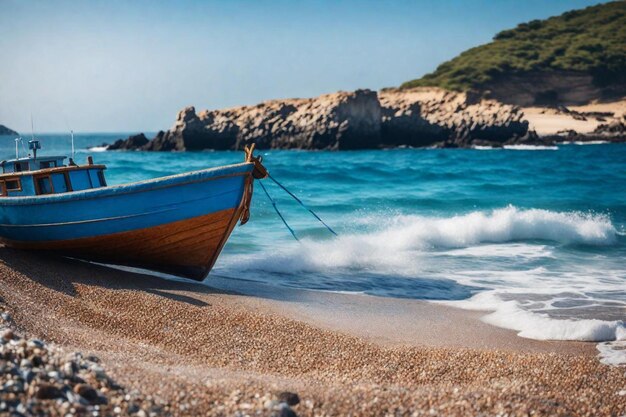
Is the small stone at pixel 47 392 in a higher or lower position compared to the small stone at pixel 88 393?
higher

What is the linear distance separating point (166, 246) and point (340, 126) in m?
51.9

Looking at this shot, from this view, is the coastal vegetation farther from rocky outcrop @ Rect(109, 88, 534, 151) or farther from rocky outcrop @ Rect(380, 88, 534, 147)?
rocky outcrop @ Rect(109, 88, 534, 151)

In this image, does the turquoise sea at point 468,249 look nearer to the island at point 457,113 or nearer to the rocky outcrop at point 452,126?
the island at point 457,113

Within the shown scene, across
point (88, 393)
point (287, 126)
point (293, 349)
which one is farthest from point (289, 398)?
point (287, 126)

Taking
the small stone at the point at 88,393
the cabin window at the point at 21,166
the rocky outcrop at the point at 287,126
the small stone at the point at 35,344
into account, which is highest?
the rocky outcrop at the point at 287,126

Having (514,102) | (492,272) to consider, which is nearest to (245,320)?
(492,272)

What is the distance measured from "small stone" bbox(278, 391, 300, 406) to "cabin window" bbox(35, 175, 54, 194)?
7.72 metres

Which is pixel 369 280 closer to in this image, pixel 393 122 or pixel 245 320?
pixel 245 320

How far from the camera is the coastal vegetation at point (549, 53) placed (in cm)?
10075

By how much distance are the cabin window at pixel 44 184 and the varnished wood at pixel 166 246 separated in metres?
0.90

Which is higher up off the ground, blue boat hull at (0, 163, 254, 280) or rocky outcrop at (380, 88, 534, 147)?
rocky outcrop at (380, 88, 534, 147)

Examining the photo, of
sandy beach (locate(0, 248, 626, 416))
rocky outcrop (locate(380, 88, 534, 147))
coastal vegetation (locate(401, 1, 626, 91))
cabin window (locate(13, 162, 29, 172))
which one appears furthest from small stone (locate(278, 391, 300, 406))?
coastal vegetation (locate(401, 1, 626, 91))

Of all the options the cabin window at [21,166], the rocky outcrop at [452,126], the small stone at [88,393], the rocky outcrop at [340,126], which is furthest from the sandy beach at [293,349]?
the rocky outcrop at [452,126]

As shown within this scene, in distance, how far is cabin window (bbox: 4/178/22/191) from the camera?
37.8ft
